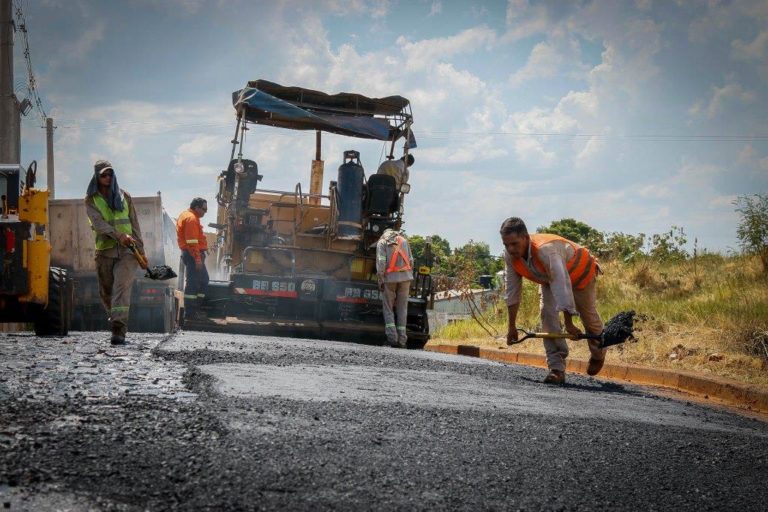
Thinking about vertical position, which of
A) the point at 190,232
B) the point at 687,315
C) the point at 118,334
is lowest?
the point at 118,334

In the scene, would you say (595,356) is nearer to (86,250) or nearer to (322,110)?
(322,110)

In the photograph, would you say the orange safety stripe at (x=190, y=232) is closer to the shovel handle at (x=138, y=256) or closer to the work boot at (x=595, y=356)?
the shovel handle at (x=138, y=256)

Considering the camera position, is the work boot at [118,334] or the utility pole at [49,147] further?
the utility pole at [49,147]

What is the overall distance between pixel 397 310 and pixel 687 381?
4.67 meters

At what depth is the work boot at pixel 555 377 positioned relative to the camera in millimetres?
6711

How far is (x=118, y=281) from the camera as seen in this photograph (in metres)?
7.56

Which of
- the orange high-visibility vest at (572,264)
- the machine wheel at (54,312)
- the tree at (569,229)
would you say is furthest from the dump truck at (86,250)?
the tree at (569,229)

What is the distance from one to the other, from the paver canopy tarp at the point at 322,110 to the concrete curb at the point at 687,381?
3.89 metres

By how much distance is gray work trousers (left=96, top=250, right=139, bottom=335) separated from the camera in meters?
7.45

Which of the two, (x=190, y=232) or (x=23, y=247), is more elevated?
(x=190, y=232)

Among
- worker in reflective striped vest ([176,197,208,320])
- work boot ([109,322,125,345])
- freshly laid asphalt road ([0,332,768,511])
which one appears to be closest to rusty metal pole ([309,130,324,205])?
worker in reflective striped vest ([176,197,208,320])

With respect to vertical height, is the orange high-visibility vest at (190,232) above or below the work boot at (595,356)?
above

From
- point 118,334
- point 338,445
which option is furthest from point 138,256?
point 338,445

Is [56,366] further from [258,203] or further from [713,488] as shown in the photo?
[258,203]
